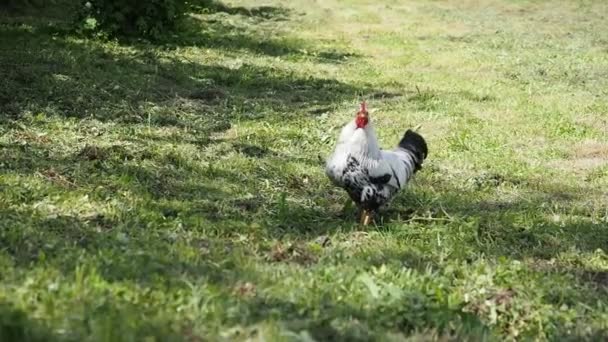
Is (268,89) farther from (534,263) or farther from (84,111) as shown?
(534,263)

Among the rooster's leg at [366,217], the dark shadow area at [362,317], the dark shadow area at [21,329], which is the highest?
the dark shadow area at [21,329]

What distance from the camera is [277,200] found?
6.35 m

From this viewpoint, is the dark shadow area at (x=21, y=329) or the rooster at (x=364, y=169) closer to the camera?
the dark shadow area at (x=21, y=329)

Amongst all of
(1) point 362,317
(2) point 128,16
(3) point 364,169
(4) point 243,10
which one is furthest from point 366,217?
(4) point 243,10

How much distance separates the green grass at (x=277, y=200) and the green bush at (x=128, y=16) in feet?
1.77

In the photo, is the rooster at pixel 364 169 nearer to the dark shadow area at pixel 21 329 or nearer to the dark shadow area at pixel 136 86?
the dark shadow area at pixel 21 329

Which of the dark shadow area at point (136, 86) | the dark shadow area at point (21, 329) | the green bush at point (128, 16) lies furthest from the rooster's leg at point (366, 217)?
the green bush at point (128, 16)

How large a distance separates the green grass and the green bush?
0.54 metres

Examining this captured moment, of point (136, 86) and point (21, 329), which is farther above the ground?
point (21, 329)

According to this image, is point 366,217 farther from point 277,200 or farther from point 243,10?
point 243,10

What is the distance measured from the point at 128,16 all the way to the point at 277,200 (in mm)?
9322

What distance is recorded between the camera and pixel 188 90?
1078 centimetres

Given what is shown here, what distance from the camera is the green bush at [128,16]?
46.8 feet

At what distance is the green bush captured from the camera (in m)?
14.3
